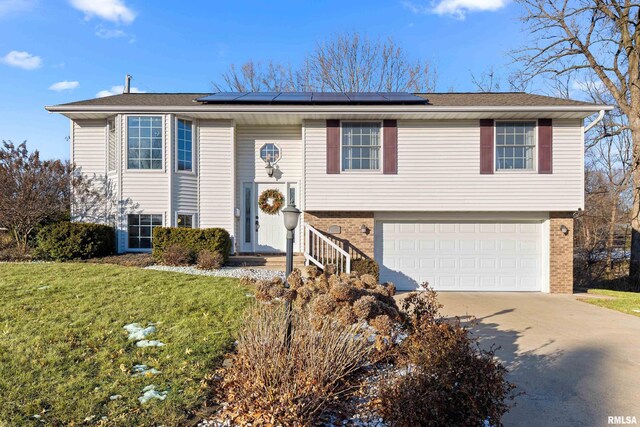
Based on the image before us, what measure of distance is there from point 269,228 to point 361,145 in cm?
362

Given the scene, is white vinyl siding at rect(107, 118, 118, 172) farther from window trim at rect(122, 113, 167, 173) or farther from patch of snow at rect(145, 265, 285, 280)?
patch of snow at rect(145, 265, 285, 280)

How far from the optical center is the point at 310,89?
19.4 metres

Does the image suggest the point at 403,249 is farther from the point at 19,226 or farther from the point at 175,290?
the point at 19,226

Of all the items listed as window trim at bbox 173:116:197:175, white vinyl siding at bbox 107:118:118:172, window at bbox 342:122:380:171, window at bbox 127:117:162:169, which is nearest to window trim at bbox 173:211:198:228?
window trim at bbox 173:116:197:175

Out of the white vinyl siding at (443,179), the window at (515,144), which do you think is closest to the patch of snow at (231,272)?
the white vinyl siding at (443,179)

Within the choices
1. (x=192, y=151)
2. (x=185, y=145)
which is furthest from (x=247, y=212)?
(x=185, y=145)

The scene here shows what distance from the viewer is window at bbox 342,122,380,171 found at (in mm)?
9234

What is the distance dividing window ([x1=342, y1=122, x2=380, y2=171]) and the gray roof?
163 cm

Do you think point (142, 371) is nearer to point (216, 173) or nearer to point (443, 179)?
point (216, 173)

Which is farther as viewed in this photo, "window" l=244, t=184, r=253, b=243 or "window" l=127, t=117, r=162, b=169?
"window" l=244, t=184, r=253, b=243

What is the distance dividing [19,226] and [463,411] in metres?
11.2

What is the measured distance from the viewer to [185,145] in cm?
967

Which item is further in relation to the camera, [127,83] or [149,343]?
[127,83]
